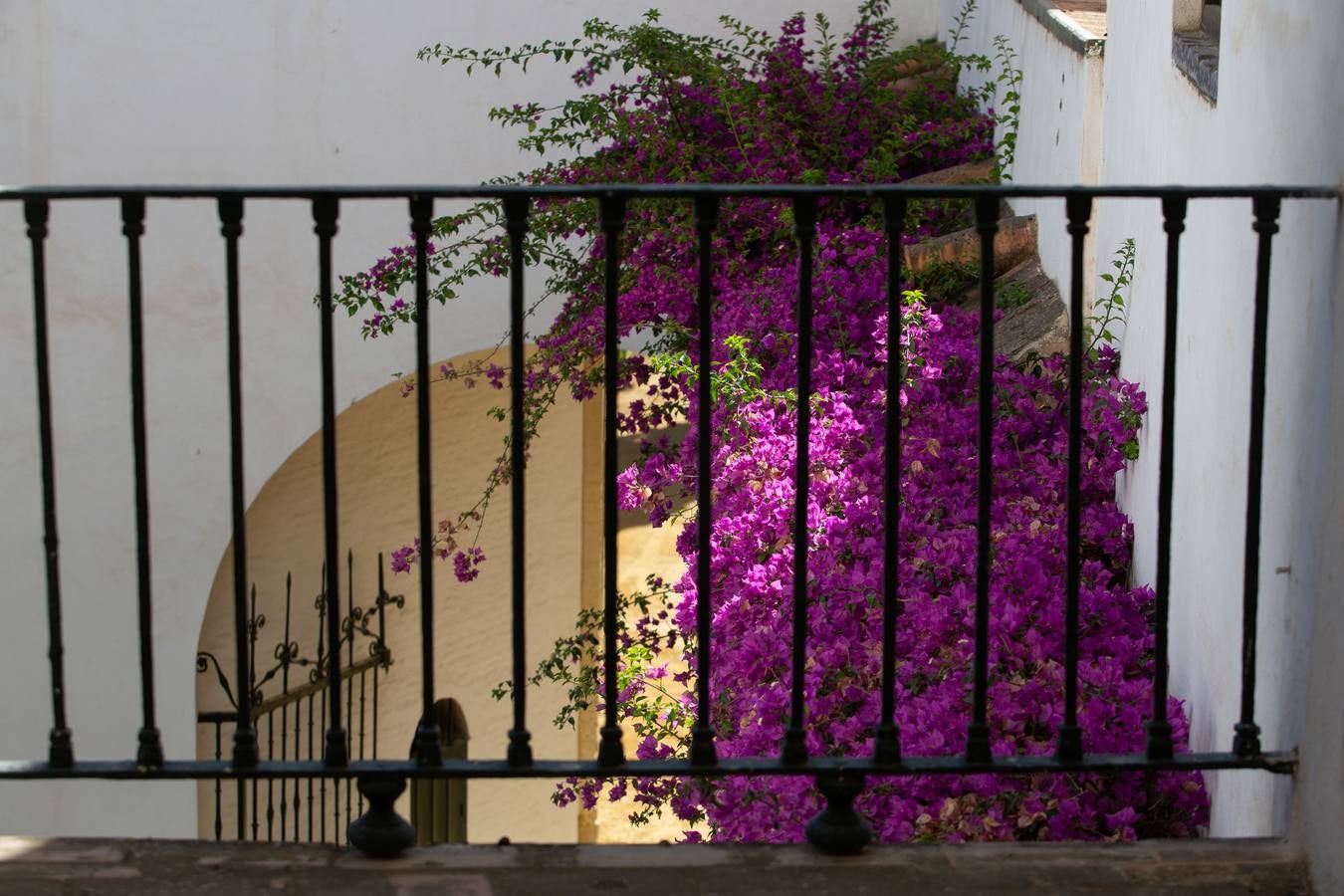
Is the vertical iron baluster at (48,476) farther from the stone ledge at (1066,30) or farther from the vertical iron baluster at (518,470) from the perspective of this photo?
the stone ledge at (1066,30)

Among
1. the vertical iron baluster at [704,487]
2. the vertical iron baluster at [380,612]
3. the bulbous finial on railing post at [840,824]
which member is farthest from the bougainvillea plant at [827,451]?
the vertical iron baluster at [380,612]

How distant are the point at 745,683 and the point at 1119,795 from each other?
0.86 m

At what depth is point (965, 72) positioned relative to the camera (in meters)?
6.81

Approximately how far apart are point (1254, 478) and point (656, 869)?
2.78 ft

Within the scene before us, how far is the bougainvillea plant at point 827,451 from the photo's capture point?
2.98m

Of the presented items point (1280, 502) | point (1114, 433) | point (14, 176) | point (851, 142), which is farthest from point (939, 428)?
point (14, 176)

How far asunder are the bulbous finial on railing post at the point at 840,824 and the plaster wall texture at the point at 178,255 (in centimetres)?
446

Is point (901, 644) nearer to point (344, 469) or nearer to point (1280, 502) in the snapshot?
point (1280, 502)

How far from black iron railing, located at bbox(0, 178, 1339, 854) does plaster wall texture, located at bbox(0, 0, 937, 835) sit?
166 inches

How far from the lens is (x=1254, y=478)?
2117 mm

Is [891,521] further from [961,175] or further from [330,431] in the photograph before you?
[961,175]

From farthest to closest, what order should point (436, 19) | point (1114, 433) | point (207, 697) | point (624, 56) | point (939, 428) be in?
point (207, 697) → point (436, 19) → point (624, 56) → point (939, 428) → point (1114, 433)

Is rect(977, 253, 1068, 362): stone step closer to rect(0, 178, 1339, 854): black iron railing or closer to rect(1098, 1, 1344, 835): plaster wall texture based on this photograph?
rect(1098, 1, 1344, 835): plaster wall texture

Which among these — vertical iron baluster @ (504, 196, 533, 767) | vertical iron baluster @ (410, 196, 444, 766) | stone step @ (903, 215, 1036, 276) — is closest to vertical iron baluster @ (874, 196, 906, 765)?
vertical iron baluster @ (504, 196, 533, 767)
